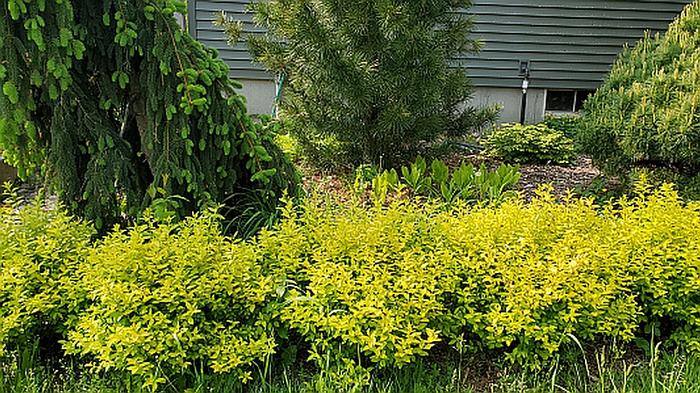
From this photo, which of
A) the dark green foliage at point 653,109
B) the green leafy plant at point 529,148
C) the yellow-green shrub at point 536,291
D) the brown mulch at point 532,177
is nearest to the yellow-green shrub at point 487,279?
the yellow-green shrub at point 536,291

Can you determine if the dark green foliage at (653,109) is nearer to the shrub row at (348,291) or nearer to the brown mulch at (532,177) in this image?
the brown mulch at (532,177)

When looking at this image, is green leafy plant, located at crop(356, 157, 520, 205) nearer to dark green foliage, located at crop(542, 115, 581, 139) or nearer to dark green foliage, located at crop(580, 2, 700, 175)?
dark green foliage, located at crop(580, 2, 700, 175)

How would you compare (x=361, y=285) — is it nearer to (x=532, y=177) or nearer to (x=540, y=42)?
(x=532, y=177)

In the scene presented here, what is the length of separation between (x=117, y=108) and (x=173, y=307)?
123 cm

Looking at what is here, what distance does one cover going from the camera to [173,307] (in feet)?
6.63

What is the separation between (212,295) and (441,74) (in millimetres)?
3051

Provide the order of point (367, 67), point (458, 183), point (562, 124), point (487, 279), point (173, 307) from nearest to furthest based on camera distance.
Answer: point (173, 307), point (487, 279), point (458, 183), point (367, 67), point (562, 124)

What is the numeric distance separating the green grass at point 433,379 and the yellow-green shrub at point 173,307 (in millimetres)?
91

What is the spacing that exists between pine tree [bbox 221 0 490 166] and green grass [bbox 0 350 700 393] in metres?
2.55

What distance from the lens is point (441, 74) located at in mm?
4586

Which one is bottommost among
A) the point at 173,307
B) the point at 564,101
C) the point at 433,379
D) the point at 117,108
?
the point at 433,379

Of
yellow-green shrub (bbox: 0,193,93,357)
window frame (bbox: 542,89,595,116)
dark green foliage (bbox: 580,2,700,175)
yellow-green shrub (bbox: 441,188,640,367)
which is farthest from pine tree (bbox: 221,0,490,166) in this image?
window frame (bbox: 542,89,595,116)

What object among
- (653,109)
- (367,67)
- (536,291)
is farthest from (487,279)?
(367,67)

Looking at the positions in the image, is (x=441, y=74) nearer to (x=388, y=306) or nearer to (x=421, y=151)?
(x=421, y=151)
